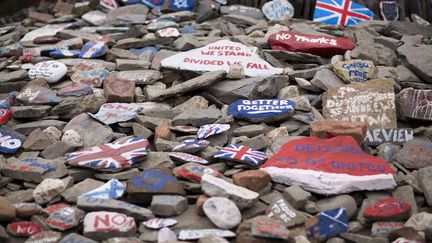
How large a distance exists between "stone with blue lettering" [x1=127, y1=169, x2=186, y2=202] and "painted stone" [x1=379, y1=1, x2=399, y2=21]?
3.61 metres

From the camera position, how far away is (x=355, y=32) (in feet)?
15.8

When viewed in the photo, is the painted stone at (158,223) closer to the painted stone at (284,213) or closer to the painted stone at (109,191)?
the painted stone at (109,191)

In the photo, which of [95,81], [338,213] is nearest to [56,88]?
[95,81]

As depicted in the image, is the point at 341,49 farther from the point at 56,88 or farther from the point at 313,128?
the point at 56,88

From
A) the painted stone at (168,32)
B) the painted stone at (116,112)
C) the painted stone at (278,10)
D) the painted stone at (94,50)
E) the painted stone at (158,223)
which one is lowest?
the painted stone at (158,223)

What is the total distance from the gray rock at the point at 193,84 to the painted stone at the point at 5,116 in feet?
3.13

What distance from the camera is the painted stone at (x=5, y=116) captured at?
3.80 m

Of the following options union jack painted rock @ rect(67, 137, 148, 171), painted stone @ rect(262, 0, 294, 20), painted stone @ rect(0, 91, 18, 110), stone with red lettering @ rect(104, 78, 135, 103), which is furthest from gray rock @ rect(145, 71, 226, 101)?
painted stone @ rect(262, 0, 294, 20)

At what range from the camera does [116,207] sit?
2.78m

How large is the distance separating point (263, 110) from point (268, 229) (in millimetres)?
1225

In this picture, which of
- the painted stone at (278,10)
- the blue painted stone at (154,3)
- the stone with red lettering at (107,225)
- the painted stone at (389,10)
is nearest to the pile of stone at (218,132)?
the stone with red lettering at (107,225)

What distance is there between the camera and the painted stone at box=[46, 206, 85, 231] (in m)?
2.74

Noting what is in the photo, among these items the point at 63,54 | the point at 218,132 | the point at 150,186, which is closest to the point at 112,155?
the point at 150,186

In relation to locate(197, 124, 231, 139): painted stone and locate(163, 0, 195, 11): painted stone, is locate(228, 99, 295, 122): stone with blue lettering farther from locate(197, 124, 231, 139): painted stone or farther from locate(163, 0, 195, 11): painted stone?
locate(163, 0, 195, 11): painted stone
